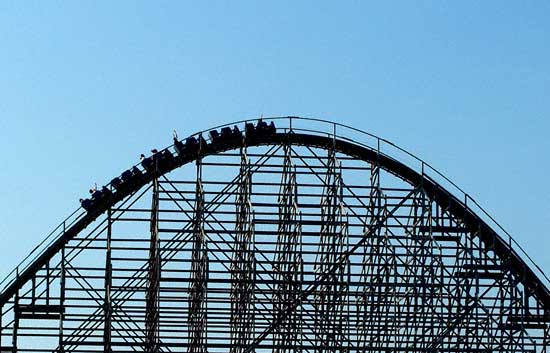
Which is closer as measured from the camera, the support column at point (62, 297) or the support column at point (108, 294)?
Answer: the support column at point (108, 294)

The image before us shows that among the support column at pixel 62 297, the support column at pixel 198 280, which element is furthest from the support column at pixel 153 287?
the support column at pixel 62 297

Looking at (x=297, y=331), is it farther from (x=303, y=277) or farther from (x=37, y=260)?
(x=37, y=260)

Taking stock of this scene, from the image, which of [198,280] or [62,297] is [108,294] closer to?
[62,297]

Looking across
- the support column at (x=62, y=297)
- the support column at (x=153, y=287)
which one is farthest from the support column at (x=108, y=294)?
the support column at (x=62, y=297)

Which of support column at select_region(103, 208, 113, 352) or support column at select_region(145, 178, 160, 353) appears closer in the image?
support column at select_region(145, 178, 160, 353)

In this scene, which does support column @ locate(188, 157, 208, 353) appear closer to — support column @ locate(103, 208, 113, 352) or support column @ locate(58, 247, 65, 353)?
support column @ locate(103, 208, 113, 352)

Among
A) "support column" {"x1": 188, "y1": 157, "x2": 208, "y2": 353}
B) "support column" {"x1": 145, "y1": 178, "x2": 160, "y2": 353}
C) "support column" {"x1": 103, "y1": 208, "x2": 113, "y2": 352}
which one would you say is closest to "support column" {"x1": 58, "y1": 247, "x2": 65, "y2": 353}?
"support column" {"x1": 103, "y1": 208, "x2": 113, "y2": 352}

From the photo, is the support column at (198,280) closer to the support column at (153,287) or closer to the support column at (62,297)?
the support column at (153,287)

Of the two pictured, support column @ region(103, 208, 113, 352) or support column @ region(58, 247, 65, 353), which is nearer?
support column @ region(103, 208, 113, 352)

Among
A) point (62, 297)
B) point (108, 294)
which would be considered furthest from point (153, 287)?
point (62, 297)

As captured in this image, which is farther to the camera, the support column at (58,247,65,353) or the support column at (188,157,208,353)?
the support column at (58,247,65,353)

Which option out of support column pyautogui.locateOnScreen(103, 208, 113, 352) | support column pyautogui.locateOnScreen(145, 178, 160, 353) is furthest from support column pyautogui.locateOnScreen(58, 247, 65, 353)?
support column pyautogui.locateOnScreen(145, 178, 160, 353)

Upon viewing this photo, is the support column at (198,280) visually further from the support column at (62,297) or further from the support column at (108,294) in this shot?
the support column at (62,297)

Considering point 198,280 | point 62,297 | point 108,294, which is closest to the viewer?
point 198,280
